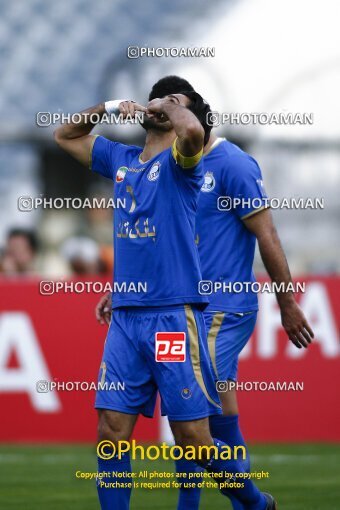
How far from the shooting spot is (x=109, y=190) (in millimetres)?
20625

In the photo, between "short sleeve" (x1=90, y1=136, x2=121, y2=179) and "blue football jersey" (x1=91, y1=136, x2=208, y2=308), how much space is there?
0.35 metres

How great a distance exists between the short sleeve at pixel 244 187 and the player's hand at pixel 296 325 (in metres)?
0.58

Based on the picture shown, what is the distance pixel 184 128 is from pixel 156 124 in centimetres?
40

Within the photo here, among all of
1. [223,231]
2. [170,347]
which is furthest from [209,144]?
[170,347]

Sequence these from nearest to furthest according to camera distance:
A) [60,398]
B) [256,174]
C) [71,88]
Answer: [256,174] → [60,398] → [71,88]

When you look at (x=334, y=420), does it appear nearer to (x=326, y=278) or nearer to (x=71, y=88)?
(x=326, y=278)

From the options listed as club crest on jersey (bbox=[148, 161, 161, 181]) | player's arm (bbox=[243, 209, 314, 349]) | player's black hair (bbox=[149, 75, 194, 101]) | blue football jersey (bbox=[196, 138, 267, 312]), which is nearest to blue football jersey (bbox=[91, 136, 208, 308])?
club crest on jersey (bbox=[148, 161, 161, 181])

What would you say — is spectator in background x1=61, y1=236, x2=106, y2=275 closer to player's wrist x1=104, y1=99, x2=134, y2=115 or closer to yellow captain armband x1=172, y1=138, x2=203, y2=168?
player's wrist x1=104, y1=99, x2=134, y2=115

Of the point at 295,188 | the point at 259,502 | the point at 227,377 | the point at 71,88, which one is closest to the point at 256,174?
the point at 227,377

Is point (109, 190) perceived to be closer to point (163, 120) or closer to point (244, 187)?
→ point (244, 187)

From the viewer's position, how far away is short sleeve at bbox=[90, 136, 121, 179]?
6.60 m

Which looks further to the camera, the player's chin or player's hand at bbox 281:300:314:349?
player's hand at bbox 281:300:314:349

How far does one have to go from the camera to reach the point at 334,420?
37.9 ft

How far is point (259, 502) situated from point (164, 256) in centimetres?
147
